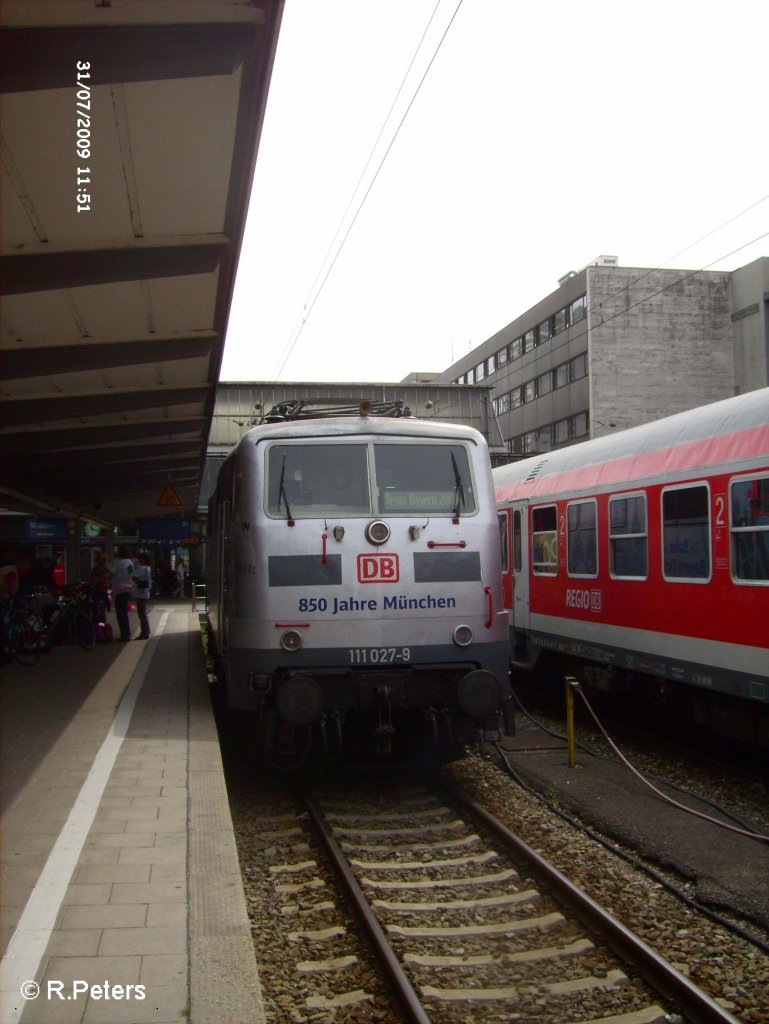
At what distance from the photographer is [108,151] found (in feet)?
19.3

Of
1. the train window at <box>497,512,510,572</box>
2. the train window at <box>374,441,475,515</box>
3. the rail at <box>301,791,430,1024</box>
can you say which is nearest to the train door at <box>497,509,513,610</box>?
the train window at <box>497,512,510,572</box>

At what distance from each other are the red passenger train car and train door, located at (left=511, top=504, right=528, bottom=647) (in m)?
0.04

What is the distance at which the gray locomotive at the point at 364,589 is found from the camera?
7.34 metres

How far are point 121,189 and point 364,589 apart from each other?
3.26 metres

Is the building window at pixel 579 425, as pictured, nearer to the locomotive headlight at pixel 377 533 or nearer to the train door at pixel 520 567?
the train door at pixel 520 567

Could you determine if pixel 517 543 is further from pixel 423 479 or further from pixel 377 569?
pixel 377 569

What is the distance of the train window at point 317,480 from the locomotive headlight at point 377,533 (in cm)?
16

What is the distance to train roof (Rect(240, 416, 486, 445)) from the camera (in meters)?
7.85

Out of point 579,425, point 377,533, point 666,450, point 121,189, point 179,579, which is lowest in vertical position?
point 179,579

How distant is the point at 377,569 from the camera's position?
7547 millimetres

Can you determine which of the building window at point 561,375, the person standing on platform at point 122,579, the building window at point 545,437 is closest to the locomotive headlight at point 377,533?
the person standing on platform at point 122,579

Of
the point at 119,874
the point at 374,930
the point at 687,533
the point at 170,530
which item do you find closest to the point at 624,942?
the point at 374,930

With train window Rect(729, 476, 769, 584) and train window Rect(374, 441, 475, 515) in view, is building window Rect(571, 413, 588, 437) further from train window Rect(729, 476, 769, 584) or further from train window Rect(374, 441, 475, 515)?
train window Rect(374, 441, 475, 515)

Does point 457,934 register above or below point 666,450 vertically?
below
